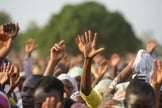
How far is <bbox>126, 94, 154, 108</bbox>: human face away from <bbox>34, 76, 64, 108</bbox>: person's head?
0.53m

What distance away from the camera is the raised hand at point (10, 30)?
792 cm

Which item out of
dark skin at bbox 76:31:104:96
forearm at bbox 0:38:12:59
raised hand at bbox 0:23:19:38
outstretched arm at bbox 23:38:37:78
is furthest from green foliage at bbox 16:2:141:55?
dark skin at bbox 76:31:104:96

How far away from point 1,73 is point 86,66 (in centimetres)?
105

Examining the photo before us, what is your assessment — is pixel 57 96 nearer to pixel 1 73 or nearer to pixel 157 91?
pixel 157 91

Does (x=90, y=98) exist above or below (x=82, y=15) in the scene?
above

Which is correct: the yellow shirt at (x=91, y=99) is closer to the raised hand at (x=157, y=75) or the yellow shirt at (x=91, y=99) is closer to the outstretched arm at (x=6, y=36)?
the raised hand at (x=157, y=75)

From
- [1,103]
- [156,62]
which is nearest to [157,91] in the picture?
[156,62]

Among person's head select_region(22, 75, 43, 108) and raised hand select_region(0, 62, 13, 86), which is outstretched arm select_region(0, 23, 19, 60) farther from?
person's head select_region(22, 75, 43, 108)

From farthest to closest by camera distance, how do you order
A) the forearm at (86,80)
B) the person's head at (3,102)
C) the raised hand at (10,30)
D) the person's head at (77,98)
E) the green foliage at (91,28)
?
the green foliage at (91,28), the raised hand at (10,30), the person's head at (77,98), the forearm at (86,80), the person's head at (3,102)

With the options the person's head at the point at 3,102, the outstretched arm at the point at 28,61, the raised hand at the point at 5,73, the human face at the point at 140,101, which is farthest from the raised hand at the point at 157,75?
the outstretched arm at the point at 28,61

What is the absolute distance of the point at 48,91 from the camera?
5863mm

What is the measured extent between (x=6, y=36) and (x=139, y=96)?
2484 millimetres

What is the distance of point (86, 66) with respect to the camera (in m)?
6.91

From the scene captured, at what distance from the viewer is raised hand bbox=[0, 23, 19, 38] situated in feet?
26.0
